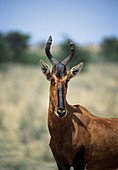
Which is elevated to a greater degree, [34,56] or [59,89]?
[34,56]

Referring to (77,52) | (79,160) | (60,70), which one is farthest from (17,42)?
(79,160)

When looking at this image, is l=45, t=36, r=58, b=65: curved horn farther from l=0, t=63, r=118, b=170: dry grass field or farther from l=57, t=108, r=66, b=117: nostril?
l=0, t=63, r=118, b=170: dry grass field

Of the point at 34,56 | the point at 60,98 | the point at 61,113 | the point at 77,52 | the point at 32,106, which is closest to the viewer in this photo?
the point at 61,113

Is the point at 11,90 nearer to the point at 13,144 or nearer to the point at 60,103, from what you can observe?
the point at 13,144

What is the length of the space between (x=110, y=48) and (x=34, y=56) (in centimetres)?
1302

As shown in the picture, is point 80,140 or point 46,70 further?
point 46,70

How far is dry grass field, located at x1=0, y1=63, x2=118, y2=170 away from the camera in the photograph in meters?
12.9

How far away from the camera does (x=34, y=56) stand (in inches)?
1719

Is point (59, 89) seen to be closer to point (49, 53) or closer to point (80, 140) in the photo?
point (49, 53)

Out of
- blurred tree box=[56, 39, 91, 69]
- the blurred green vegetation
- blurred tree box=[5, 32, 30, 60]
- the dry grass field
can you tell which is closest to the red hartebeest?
the dry grass field

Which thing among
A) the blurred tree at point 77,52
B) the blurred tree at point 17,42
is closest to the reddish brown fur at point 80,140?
the blurred tree at point 77,52

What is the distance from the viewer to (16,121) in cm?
1894

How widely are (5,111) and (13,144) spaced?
5.34 meters

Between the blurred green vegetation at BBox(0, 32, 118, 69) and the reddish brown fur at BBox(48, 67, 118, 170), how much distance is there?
27.0m
